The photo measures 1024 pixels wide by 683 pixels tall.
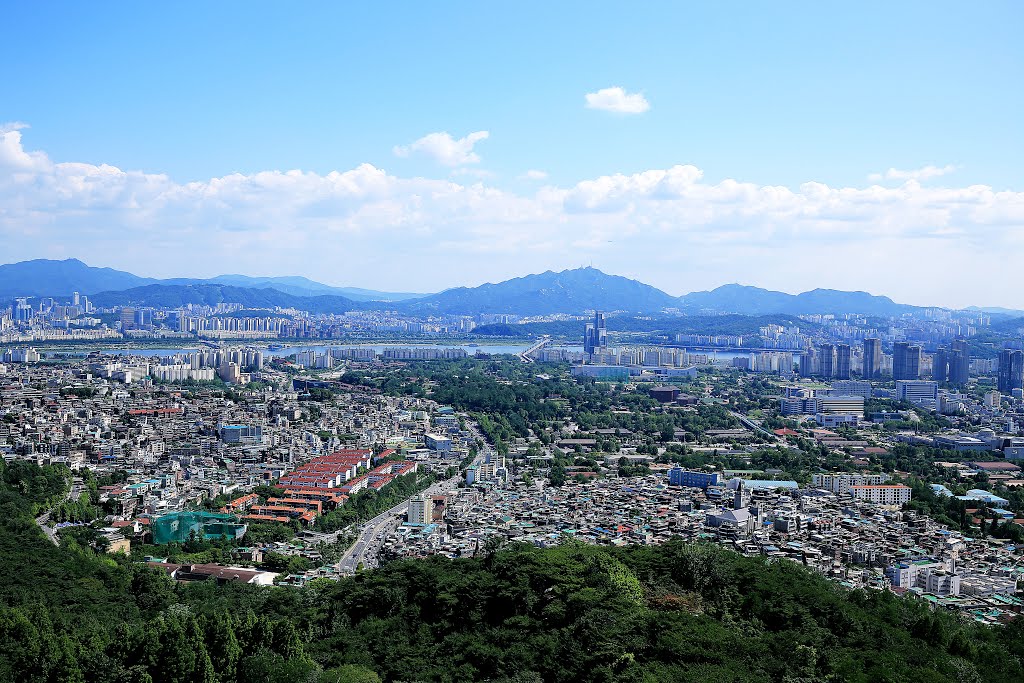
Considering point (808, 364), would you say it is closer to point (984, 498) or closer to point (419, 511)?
point (984, 498)

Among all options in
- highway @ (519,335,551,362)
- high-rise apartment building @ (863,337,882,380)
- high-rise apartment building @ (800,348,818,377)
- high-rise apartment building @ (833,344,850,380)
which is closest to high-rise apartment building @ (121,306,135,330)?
highway @ (519,335,551,362)

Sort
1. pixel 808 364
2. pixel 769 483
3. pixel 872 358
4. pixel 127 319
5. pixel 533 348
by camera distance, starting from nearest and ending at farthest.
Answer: pixel 769 483 < pixel 872 358 < pixel 808 364 < pixel 533 348 < pixel 127 319

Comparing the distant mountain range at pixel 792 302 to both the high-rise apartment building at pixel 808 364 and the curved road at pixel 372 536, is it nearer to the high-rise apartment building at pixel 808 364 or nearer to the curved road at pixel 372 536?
the high-rise apartment building at pixel 808 364

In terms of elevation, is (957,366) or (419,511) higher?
(957,366)

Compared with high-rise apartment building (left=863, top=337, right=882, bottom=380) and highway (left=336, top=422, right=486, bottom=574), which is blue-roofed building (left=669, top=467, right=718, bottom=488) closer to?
highway (left=336, top=422, right=486, bottom=574)

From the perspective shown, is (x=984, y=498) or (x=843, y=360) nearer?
(x=984, y=498)

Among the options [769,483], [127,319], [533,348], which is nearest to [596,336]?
[533,348]
